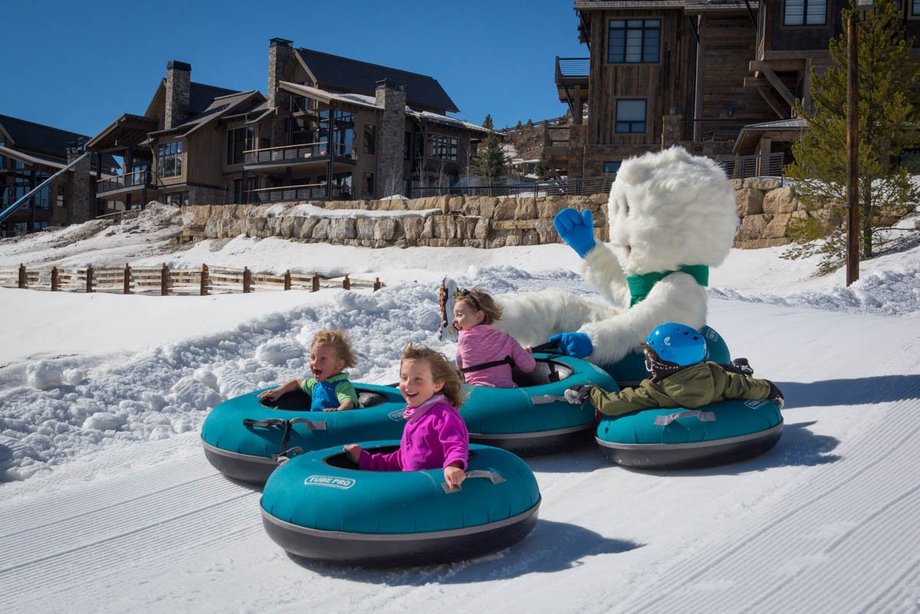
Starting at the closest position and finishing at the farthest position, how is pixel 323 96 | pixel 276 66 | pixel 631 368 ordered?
pixel 631 368 → pixel 323 96 → pixel 276 66

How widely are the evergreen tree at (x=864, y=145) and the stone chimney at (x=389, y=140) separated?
68.7 feet

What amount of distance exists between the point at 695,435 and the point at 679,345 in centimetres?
56

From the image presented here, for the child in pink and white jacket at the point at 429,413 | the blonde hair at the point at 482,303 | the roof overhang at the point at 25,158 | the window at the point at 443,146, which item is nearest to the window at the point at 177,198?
the window at the point at 443,146

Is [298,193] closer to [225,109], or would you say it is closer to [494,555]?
[225,109]

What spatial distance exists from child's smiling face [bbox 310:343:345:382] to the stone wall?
52.9 feet

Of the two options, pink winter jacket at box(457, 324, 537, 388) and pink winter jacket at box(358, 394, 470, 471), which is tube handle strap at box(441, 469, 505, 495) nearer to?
pink winter jacket at box(358, 394, 470, 471)

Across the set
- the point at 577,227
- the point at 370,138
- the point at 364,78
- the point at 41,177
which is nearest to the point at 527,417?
the point at 577,227

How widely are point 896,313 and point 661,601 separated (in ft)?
41.6

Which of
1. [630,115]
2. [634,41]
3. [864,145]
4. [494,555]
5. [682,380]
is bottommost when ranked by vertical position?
[494,555]

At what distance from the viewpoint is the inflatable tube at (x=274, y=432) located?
498 cm

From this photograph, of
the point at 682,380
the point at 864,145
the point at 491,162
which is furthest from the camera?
the point at 491,162

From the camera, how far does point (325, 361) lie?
5441 mm

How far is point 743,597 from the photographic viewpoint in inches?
125

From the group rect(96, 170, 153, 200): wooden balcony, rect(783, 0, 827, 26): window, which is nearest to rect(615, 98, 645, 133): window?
rect(783, 0, 827, 26): window
